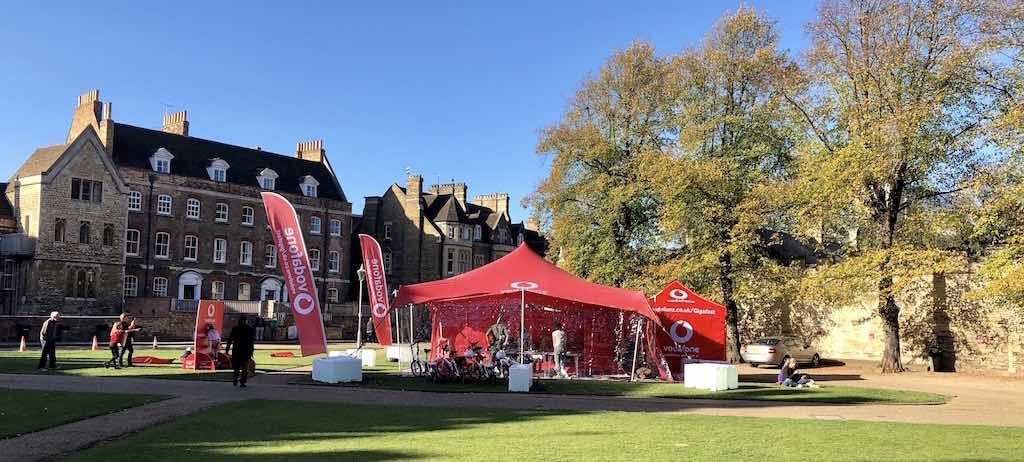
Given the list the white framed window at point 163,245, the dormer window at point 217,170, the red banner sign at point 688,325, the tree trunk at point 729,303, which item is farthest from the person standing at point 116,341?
the dormer window at point 217,170

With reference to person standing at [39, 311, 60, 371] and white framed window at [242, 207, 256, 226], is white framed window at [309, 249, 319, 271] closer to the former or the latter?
white framed window at [242, 207, 256, 226]

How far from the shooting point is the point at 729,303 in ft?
120

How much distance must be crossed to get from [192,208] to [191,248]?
268 centimetres

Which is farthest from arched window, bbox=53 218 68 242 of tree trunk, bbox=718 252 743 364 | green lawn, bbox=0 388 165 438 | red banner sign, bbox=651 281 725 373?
red banner sign, bbox=651 281 725 373

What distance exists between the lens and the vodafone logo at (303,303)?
71.7 ft

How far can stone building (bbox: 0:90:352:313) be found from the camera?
156 feet

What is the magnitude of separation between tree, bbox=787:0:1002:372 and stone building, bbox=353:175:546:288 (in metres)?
43.7

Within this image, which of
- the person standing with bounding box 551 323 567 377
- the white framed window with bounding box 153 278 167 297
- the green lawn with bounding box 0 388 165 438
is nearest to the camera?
the green lawn with bounding box 0 388 165 438

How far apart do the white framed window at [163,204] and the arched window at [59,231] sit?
6664 mm

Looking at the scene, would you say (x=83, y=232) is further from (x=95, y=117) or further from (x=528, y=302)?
(x=528, y=302)

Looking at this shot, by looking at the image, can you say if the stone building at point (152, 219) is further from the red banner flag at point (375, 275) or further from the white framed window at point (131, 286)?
the red banner flag at point (375, 275)

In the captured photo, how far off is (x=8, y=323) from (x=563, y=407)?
3436cm

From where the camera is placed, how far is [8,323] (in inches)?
1587

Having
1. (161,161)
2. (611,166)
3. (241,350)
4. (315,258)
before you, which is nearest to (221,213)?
(161,161)
